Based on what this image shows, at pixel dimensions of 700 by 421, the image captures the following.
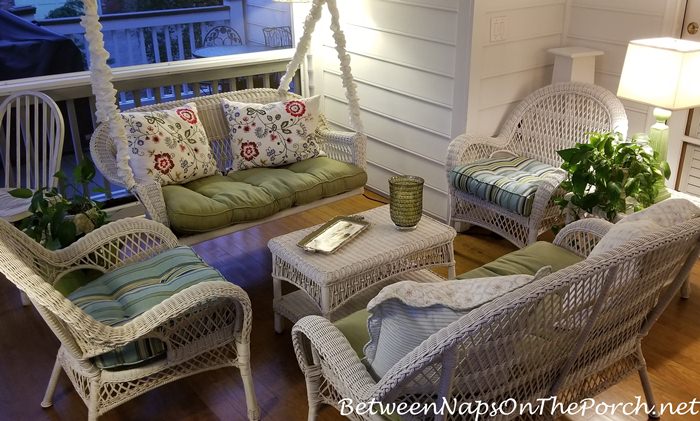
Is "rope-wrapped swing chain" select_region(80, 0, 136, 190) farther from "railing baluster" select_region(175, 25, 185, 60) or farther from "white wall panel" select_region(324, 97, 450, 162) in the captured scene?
"white wall panel" select_region(324, 97, 450, 162)

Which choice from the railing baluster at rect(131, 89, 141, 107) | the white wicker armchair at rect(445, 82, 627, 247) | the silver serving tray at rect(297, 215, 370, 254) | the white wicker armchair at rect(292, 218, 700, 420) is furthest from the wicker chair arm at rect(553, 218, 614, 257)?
the railing baluster at rect(131, 89, 141, 107)

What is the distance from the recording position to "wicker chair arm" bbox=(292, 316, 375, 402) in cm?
169

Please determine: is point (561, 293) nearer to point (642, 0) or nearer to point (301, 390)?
point (301, 390)

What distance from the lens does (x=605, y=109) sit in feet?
11.0

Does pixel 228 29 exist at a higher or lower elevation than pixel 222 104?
higher

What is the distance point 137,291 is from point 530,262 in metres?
1.41

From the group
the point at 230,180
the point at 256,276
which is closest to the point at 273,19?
the point at 230,180

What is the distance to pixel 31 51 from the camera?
357cm

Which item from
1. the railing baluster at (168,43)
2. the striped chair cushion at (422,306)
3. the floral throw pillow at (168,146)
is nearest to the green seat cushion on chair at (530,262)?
the striped chair cushion at (422,306)

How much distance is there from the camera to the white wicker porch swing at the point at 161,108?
108 inches

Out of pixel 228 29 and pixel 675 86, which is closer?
pixel 675 86

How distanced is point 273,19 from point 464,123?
1.62 m

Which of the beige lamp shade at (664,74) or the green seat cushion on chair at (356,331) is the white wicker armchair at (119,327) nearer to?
the green seat cushion on chair at (356,331)

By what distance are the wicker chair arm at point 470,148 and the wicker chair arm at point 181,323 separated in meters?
1.60
